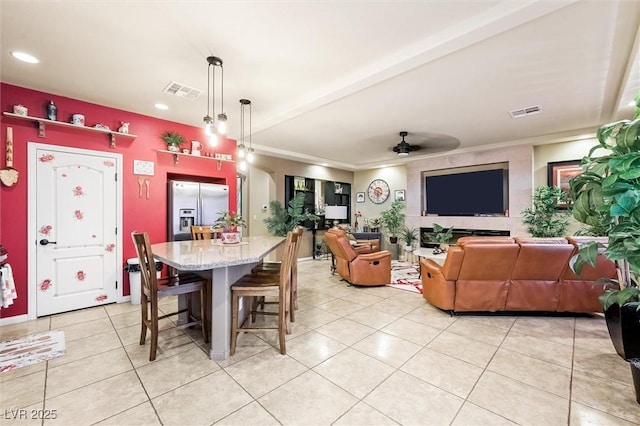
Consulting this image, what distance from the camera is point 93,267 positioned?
365 centimetres

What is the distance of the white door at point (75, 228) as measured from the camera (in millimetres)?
3303

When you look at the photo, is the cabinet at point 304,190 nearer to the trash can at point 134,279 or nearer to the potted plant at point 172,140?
the potted plant at point 172,140

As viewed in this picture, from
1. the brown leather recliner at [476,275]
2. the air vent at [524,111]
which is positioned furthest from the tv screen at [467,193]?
the brown leather recliner at [476,275]

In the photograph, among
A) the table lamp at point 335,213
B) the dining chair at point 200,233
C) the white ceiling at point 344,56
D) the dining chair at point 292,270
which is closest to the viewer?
the white ceiling at point 344,56

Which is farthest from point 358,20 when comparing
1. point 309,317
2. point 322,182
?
point 322,182

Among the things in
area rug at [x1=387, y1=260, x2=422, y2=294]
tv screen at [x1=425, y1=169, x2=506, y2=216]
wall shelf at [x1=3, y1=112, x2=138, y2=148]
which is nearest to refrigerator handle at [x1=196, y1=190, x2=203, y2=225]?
wall shelf at [x1=3, y1=112, x2=138, y2=148]

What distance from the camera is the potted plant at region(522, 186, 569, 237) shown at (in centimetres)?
502

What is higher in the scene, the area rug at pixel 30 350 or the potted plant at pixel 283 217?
the potted plant at pixel 283 217

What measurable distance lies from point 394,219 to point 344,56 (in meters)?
5.32

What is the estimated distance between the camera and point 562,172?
17.1 feet

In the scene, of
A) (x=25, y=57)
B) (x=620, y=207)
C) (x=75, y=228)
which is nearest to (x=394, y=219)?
(x=620, y=207)

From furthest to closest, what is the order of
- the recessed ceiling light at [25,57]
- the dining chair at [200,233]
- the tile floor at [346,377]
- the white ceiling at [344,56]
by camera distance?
1. the dining chair at [200,233]
2. the recessed ceiling light at [25,57]
3. the white ceiling at [344,56]
4. the tile floor at [346,377]


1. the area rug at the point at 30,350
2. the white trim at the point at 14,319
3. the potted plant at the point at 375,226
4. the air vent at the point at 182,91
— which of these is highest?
the air vent at the point at 182,91

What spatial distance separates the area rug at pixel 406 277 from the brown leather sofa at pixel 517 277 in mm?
1090
